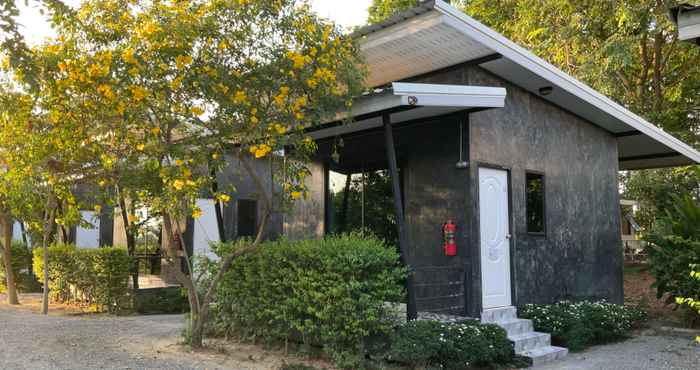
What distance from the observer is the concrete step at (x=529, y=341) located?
7.41 metres

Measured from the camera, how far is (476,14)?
20.2m

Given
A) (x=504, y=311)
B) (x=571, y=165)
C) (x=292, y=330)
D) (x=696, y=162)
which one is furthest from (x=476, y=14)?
(x=292, y=330)

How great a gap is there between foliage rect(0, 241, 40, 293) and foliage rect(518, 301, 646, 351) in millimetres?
12310

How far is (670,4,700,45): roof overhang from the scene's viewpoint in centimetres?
444

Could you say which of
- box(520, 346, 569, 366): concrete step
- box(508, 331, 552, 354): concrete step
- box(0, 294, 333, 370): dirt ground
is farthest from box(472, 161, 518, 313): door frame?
box(0, 294, 333, 370): dirt ground

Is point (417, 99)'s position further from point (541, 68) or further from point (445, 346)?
point (541, 68)

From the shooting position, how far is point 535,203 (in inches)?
374

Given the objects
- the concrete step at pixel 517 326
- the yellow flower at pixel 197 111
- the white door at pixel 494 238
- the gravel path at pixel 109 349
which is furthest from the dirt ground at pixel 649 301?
the yellow flower at pixel 197 111

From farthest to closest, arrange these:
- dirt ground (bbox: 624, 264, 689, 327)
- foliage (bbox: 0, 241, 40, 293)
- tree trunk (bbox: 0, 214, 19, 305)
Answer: foliage (bbox: 0, 241, 40, 293)
tree trunk (bbox: 0, 214, 19, 305)
dirt ground (bbox: 624, 264, 689, 327)

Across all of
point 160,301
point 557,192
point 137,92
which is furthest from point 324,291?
point 160,301

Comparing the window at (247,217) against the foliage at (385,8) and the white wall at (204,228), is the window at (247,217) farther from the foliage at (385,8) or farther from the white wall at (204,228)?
the foliage at (385,8)

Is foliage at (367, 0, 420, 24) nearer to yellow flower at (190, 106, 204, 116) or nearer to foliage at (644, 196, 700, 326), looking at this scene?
foliage at (644, 196, 700, 326)

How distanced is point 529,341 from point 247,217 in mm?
9163

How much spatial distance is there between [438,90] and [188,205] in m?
3.10
